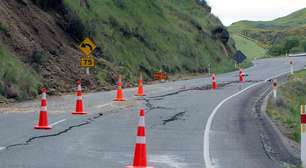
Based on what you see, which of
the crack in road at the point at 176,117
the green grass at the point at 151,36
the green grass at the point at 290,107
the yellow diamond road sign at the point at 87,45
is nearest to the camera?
the crack in road at the point at 176,117

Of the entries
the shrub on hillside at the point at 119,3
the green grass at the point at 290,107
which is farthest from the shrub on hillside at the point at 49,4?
the shrub on hillside at the point at 119,3

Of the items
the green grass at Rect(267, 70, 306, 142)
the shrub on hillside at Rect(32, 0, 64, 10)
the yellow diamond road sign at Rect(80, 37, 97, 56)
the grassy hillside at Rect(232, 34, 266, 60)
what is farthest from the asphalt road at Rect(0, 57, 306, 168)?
the grassy hillside at Rect(232, 34, 266, 60)

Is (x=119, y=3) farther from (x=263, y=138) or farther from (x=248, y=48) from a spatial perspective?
(x=248, y=48)

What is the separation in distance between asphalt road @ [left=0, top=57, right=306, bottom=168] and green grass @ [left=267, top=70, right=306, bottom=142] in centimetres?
69

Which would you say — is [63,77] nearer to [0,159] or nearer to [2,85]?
[2,85]

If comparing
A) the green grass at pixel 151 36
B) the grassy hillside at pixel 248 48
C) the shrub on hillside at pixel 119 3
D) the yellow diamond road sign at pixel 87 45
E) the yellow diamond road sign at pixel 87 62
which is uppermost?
the grassy hillside at pixel 248 48

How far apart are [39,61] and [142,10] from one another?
23.7 metres

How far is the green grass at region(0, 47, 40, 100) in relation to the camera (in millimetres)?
24422

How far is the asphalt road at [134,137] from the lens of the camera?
37.5 ft

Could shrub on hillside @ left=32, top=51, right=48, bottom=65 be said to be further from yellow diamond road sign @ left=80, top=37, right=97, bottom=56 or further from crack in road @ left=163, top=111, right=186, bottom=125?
crack in road @ left=163, top=111, right=186, bottom=125

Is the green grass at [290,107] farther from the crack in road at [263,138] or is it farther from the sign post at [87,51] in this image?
the sign post at [87,51]

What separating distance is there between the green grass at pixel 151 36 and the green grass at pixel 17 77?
1053cm

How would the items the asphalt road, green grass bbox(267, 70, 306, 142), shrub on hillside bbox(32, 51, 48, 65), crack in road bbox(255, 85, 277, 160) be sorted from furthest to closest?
1. shrub on hillside bbox(32, 51, 48, 65)
2. green grass bbox(267, 70, 306, 142)
3. crack in road bbox(255, 85, 277, 160)
4. the asphalt road

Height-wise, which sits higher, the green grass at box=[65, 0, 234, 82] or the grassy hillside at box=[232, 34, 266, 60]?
the grassy hillside at box=[232, 34, 266, 60]
